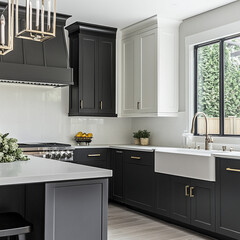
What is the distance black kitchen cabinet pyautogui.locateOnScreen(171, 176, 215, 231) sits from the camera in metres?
3.99

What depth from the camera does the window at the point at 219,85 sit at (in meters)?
4.63

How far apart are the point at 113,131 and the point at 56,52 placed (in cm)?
168

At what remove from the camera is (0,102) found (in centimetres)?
532

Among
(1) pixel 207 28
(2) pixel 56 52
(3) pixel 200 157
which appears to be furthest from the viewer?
(2) pixel 56 52

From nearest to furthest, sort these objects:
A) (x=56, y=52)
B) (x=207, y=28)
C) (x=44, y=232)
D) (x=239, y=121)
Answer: (x=44, y=232) < (x=239, y=121) < (x=207, y=28) < (x=56, y=52)

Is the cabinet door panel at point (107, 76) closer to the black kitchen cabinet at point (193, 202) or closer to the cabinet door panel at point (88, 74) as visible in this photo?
the cabinet door panel at point (88, 74)

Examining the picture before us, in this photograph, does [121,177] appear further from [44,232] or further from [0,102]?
[44,232]

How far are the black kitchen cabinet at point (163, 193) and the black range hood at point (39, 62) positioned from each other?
1.77m

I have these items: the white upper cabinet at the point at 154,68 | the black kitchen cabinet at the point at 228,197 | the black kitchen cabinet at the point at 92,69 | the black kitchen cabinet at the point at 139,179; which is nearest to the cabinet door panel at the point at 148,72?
the white upper cabinet at the point at 154,68

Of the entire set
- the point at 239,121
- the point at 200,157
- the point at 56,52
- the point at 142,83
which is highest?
the point at 56,52

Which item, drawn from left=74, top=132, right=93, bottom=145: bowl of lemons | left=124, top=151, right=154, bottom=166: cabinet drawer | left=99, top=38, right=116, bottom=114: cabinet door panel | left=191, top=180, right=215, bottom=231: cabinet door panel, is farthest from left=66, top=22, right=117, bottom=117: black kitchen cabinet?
Answer: left=191, top=180, right=215, bottom=231: cabinet door panel

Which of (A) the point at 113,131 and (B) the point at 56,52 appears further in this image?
(A) the point at 113,131

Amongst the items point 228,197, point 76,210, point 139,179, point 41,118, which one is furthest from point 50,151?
point 76,210

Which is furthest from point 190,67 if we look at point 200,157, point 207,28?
point 200,157
